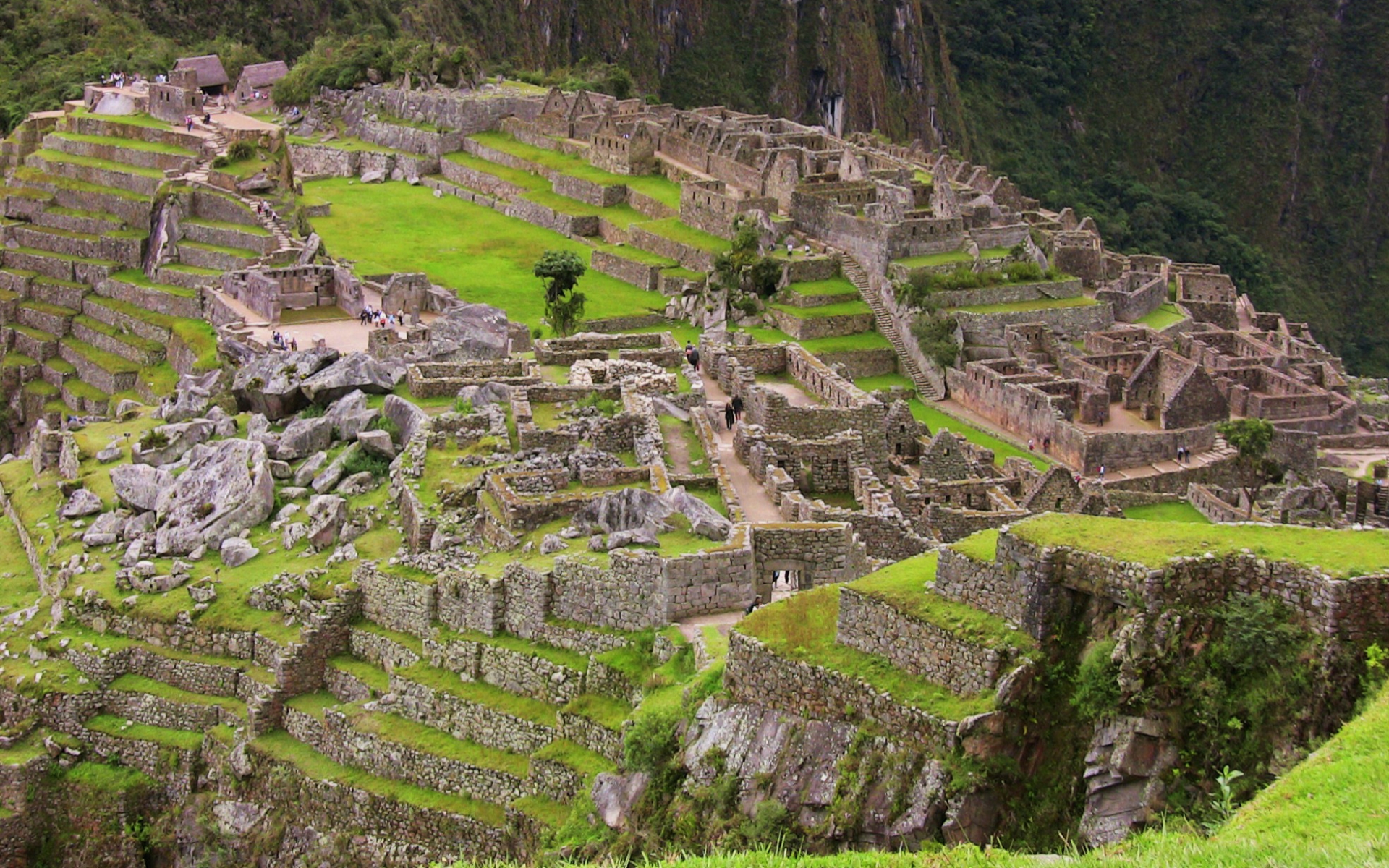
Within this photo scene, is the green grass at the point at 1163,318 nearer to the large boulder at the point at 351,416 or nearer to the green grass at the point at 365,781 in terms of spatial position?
the large boulder at the point at 351,416

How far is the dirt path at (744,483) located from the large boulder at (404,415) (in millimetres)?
4209

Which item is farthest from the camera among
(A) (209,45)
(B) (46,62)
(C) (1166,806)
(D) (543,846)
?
(A) (209,45)

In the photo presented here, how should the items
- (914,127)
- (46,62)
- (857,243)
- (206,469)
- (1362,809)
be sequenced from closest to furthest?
(1362,809)
(206,469)
(857,243)
(46,62)
(914,127)

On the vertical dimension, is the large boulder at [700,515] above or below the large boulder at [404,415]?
above

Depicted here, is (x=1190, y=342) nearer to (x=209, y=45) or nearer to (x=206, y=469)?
(x=206, y=469)

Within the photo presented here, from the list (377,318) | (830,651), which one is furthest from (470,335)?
(830,651)

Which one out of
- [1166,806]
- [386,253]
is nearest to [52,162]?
[386,253]

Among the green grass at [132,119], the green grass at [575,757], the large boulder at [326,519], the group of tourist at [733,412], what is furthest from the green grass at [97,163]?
the green grass at [575,757]

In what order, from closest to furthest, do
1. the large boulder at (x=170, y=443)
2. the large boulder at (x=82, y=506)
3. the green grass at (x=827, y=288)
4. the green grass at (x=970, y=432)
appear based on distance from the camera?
the large boulder at (x=82, y=506) → the large boulder at (x=170, y=443) → the green grass at (x=970, y=432) → the green grass at (x=827, y=288)

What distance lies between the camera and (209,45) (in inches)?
4269

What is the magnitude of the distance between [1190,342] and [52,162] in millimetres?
41543

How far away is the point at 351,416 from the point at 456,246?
39590 millimetres

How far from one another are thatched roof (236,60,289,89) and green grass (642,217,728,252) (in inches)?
1083

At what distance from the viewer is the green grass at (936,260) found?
63000 millimetres
